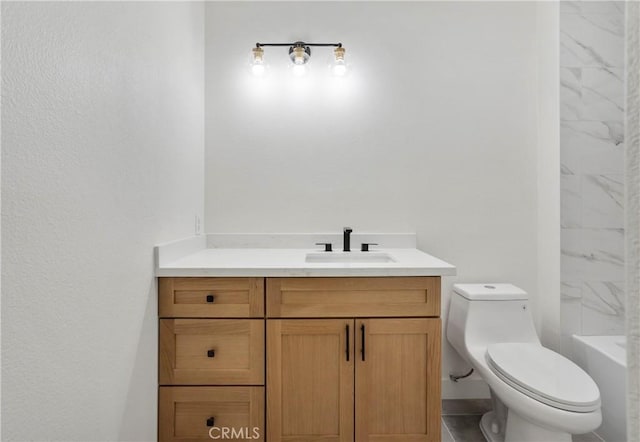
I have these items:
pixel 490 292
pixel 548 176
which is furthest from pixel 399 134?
pixel 490 292

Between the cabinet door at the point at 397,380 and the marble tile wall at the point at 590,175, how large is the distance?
3.36ft

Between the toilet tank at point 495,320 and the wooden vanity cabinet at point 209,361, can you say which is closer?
the wooden vanity cabinet at point 209,361

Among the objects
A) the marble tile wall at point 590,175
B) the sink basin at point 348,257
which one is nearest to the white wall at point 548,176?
the marble tile wall at point 590,175

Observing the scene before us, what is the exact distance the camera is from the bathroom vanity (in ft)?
4.61

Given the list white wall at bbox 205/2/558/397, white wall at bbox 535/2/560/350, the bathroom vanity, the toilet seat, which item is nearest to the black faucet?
white wall at bbox 205/2/558/397

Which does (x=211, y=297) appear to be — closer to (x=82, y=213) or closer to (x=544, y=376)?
(x=82, y=213)

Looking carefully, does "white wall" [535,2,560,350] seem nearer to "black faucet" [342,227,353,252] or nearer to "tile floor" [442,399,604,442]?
"tile floor" [442,399,604,442]

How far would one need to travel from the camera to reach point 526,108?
2100 mm

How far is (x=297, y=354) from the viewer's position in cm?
142

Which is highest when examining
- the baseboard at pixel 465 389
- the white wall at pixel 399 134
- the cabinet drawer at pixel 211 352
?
the white wall at pixel 399 134

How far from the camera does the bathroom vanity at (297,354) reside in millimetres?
1405

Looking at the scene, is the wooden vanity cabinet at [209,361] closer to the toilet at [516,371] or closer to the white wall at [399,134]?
the white wall at [399,134]

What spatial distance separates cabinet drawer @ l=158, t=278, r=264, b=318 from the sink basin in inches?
20.7

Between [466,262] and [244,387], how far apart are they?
1410 mm
